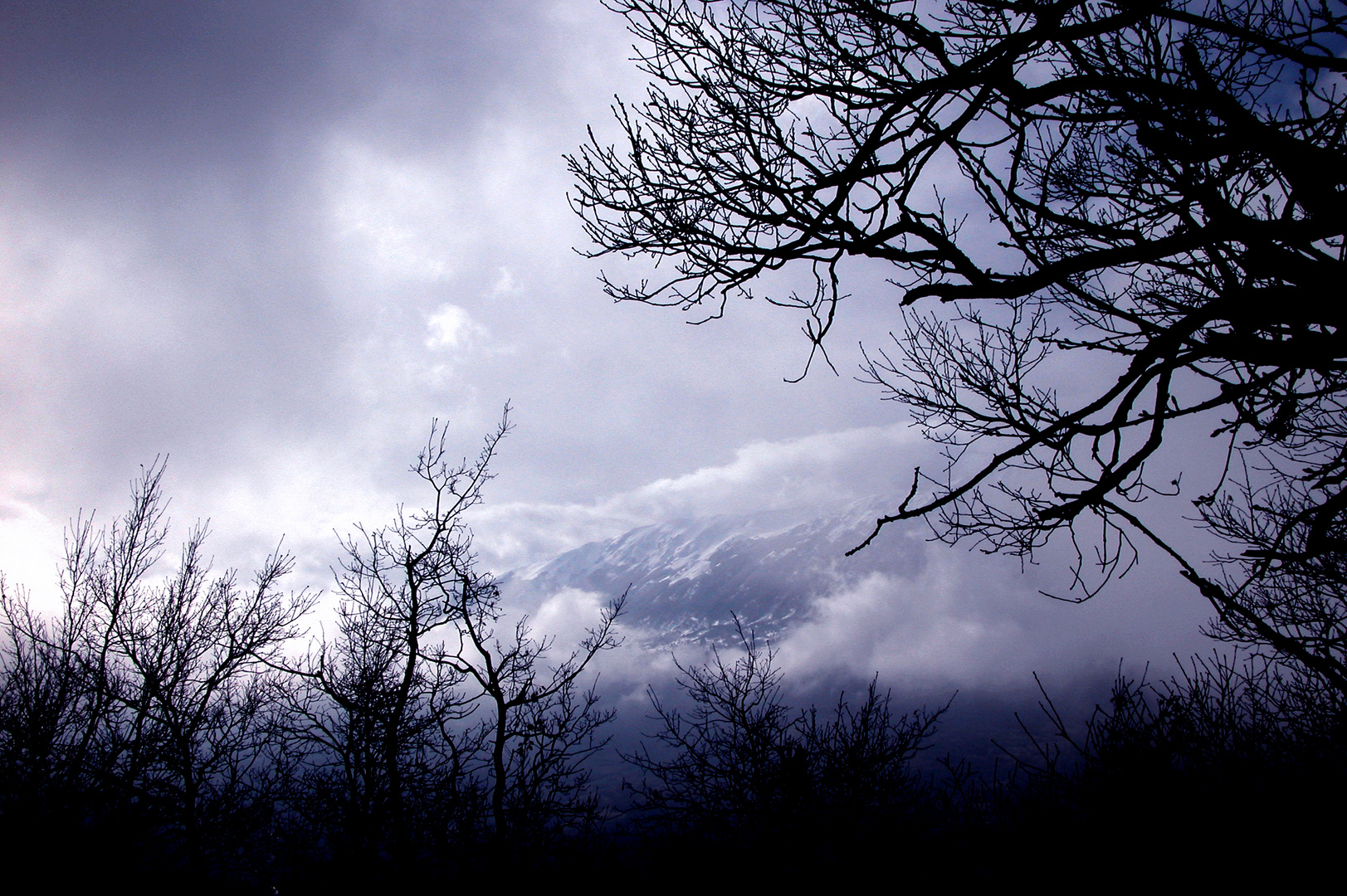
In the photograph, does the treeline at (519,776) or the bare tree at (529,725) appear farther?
the bare tree at (529,725)

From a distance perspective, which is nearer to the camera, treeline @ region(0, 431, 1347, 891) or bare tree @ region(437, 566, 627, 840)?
treeline @ region(0, 431, 1347, 891)

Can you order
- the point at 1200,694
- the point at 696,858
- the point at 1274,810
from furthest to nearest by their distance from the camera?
the point at 696,858 → the point at 1200,694 → the point at 1274,810

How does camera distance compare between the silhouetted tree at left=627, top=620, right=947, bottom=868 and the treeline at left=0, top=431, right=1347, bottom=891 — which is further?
the silhouetted tree at left=627, top=620, right=947, bottom=868

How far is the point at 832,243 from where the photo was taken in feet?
10.6


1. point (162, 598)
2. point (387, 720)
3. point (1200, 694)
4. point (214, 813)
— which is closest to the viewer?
point (1200, 694)

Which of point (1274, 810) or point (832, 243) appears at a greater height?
point (832, 243)

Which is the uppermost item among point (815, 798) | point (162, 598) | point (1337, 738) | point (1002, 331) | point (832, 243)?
point (162, 598)

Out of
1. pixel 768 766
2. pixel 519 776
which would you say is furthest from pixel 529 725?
pixel 768 766

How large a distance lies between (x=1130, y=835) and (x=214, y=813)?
629 inches

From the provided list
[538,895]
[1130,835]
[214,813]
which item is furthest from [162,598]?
[1130,835]

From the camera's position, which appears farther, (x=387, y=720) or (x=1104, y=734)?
(x=387, y=720)

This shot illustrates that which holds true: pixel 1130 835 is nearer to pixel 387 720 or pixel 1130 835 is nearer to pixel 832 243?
pixel 832 243

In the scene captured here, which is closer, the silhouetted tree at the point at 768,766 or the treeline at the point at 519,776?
the treeline at the point at 519,776

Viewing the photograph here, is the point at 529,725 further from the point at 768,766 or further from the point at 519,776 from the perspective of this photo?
the point at 768,766
